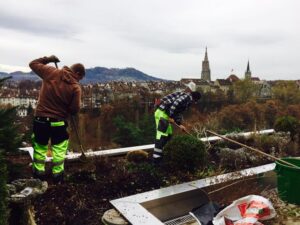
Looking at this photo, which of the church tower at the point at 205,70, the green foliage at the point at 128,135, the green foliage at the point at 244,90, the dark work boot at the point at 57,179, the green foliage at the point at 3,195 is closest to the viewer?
the green foliage at the point at 3,195

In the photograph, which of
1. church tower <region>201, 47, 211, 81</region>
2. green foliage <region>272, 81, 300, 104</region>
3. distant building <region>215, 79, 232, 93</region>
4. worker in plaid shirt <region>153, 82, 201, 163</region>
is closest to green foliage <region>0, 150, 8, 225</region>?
worker in plaid shirt <region>153, 82, 201, 163</region>

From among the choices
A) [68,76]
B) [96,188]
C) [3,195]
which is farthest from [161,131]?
[3,195]

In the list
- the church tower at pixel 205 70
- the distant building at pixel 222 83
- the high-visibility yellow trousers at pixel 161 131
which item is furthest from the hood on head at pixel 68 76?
the church tower at pixel 205 70

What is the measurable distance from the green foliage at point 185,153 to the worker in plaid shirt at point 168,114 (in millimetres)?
623

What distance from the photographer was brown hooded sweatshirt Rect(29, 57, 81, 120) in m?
4.86

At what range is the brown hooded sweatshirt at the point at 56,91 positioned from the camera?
4855 mm

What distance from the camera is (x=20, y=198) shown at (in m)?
3.29

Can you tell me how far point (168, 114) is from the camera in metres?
6.02

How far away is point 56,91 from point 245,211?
121 inches

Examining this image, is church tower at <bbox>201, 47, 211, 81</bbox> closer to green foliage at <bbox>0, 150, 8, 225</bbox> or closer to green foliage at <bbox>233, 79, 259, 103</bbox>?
green foliage at <bbox>233, 79, 259, 103</bbox>

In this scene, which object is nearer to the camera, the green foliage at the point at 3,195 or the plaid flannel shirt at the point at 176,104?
the green foliage at the point at 3,195

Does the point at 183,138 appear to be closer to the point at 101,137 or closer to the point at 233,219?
the point at 233,219

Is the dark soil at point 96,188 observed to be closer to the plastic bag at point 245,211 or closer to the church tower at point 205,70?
the plastic bag at point 245,211

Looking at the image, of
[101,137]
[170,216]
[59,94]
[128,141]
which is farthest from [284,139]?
[101,137]
